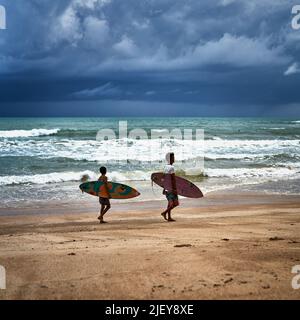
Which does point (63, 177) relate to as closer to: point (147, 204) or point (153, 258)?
point (147, 204)

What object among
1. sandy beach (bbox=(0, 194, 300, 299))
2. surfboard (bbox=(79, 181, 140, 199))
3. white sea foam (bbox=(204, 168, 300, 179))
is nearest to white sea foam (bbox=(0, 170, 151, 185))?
white sea foam (bbox=(204, 168, 300, 179))

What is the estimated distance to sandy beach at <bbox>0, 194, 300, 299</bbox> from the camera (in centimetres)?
378

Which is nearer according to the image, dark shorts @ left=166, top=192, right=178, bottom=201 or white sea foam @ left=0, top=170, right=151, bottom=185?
dark shorts @ left=166, top=192, right=178, bottom=201

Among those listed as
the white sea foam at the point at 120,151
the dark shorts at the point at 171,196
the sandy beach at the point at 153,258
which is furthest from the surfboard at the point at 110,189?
the white sea foam at the point at 120,151

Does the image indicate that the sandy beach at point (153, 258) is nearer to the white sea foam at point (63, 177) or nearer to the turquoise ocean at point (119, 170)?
the turquoise ocean at point (119, 170)

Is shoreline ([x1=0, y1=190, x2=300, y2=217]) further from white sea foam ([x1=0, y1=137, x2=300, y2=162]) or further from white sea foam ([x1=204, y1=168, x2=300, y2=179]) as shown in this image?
white sea foam ([x1=0, y1=137, x2=300, y2=162])

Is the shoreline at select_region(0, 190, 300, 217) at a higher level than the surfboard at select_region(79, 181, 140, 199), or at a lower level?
lower

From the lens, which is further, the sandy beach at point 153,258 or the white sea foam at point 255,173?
the white sea foam at point 255,173

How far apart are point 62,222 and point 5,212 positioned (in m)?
2.06

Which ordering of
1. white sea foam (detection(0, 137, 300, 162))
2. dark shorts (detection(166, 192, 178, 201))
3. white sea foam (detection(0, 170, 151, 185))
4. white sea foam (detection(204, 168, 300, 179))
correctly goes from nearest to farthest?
dark shorts (detection(166, 192, 178, 201)) → white sea foam (detection(0, 170, 151, 185)) → white sea foam (detection(204, 168, 300, 179)) → white sea foam (detection(0, 137, 300, 162))

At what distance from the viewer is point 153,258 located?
4.67 m

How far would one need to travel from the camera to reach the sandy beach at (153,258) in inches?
149

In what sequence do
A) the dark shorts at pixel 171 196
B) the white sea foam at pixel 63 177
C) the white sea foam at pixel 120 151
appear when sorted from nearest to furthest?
the dark shorts at pixel 171 196, the white sea foam at pixel 63 177, the white sea foam at pixel 120 151
